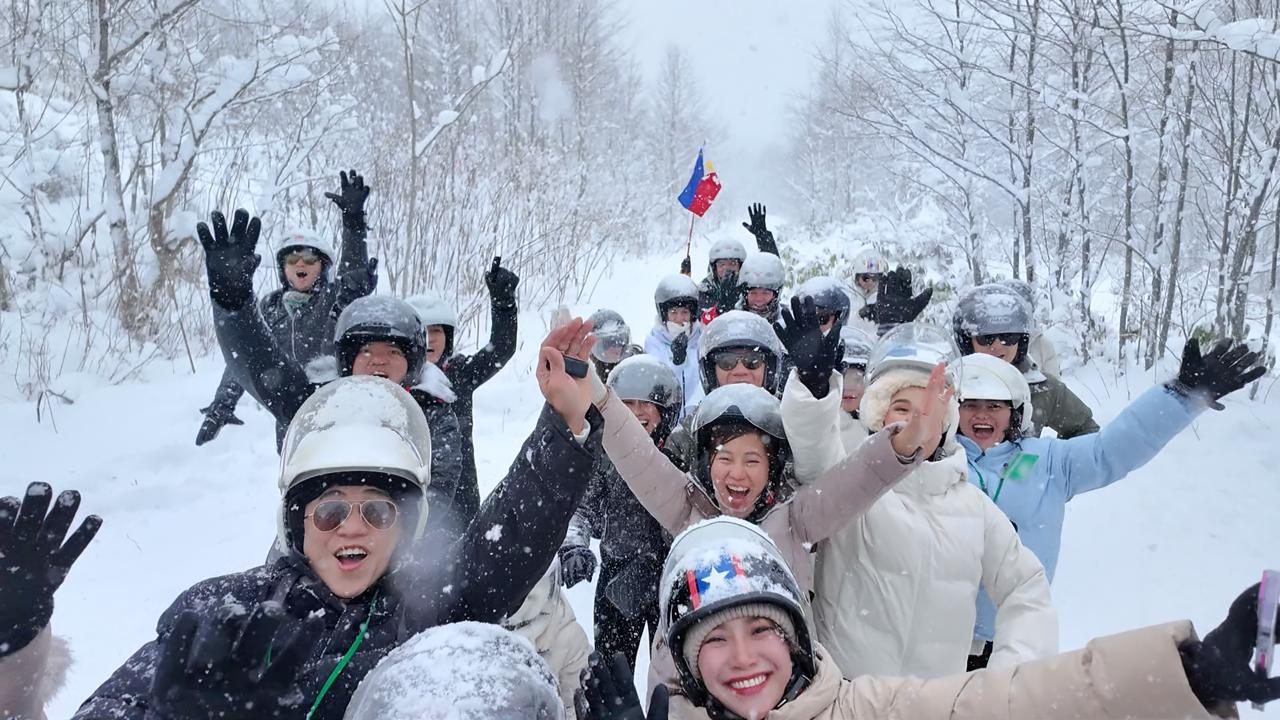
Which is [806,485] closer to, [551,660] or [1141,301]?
[551,660]

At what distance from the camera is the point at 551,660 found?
7.57ft

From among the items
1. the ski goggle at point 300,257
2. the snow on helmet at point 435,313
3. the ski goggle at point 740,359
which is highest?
the ski goggle at point 300,257

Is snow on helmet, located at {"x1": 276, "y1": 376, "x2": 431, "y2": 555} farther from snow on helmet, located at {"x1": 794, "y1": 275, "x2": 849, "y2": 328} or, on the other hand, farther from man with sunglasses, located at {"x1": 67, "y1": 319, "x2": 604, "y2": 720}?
snow on helmet, located at {"x1": 794, "y1": 275, "x2": 849, "y2": 328}

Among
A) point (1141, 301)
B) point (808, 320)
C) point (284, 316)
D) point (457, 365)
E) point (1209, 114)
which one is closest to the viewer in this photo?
point (808, 320)

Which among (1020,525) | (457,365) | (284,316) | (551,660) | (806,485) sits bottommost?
(551,660)

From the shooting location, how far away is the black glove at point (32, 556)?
58.2 inches

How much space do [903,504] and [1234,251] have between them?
20.2 ft

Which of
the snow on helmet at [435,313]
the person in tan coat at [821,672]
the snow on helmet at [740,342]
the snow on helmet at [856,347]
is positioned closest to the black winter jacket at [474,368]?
the snow on helmet at [435,313]

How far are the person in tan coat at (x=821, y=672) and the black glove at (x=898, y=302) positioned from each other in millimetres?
2454

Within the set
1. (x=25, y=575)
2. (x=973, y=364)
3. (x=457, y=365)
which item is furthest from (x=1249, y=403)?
(x=25, y=575)

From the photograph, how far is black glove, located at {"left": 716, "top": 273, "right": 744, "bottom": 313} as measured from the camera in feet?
18.3

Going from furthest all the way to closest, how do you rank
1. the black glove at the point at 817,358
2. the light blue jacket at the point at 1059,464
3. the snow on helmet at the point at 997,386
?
1. the snow on helmet at the point at 997,386
2. the light blue jacket at the point at 1059,464
3. the black glove at the point at 817,358

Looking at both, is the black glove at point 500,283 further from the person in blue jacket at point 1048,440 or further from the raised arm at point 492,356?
the person in blue jacket at point 1048,440

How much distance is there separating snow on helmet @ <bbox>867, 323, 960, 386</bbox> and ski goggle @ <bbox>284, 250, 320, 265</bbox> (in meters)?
3.11
